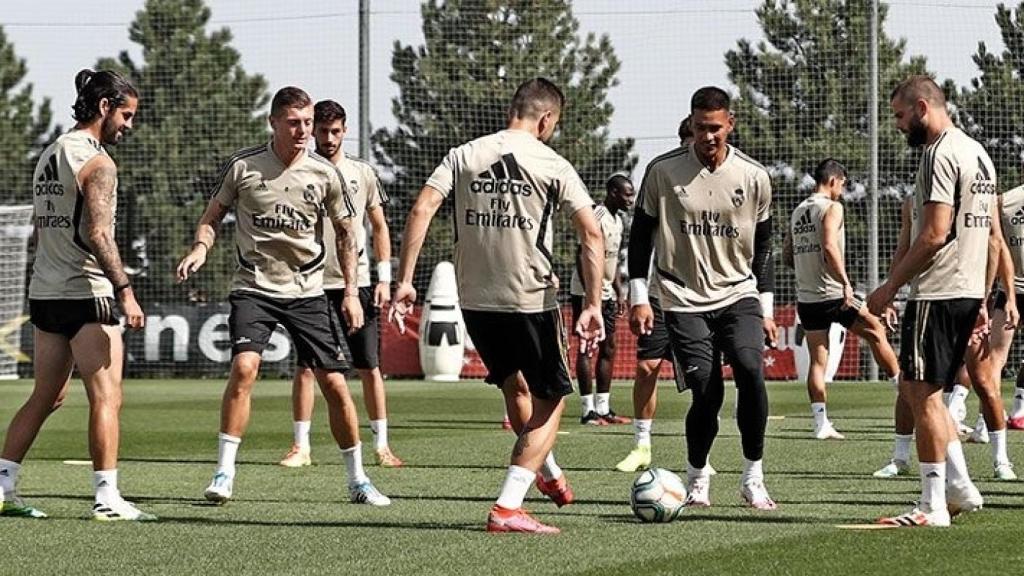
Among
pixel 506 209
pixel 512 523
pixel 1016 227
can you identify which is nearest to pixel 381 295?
pixel 506 209

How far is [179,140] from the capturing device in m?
44.6

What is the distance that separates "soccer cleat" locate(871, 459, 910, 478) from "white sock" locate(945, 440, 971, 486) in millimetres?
2492

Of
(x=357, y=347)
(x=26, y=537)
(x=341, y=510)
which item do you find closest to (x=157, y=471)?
(x=357, y=347)

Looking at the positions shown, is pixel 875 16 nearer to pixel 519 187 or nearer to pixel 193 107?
pixel 519 187

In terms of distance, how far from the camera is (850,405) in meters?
20.9

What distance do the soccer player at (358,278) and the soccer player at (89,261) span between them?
291 centimetres

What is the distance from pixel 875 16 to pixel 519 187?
21.7m

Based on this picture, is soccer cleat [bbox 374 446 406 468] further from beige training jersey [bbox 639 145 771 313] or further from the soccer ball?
the soccer ball

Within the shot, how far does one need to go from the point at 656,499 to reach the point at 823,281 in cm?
656

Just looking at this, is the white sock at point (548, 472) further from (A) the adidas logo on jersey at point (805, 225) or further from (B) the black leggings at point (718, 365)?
(A) the adidas logo on jersey at point (805, 225)

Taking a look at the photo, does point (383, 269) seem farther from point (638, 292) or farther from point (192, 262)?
point (638, 292)

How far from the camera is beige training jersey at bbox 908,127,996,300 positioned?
8555 millimetres

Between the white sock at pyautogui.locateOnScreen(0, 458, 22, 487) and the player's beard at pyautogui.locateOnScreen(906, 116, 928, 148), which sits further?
the white sock at pyautogui.locateOnScreen(0, 458, 22, 487)

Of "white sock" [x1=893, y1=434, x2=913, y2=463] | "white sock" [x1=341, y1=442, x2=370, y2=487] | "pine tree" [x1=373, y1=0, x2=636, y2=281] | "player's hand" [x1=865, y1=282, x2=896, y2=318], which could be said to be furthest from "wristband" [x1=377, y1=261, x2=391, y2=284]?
"pine tree" [x1=373, y1=0, x2=636, y2=281]
